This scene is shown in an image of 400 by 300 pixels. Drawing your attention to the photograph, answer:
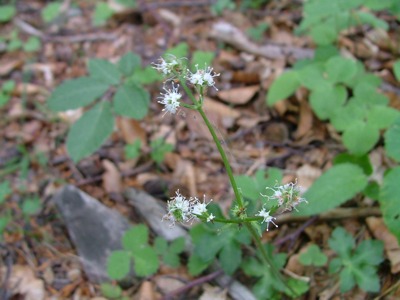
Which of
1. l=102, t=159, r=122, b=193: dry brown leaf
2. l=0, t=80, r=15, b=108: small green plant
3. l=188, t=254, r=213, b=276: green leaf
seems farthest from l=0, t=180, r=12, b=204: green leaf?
l=188, t=254, r=213, b=276: green leaf

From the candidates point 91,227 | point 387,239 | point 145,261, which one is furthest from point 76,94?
point 387,239

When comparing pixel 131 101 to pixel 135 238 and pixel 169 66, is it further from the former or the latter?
pixel 169 66

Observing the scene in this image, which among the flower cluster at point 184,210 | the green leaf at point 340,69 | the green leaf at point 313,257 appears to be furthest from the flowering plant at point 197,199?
the green leaf at point 340,69

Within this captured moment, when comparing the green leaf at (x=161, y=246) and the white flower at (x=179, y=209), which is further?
the green leaf at (x=161, y=246)

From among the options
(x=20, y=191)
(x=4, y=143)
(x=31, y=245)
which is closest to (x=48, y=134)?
(x=4, y=143)

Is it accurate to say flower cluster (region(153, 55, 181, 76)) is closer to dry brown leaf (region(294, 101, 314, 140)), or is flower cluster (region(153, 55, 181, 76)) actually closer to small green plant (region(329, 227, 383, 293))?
small green plant (region(329, 227, 383, 293))

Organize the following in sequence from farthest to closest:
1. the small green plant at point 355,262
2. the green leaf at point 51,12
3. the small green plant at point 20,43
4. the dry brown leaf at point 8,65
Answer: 1. the green leaf at point 51,12
2. the small green plant at point 20,43
3. the dry brown leaf at point 8,65
4. the small green plant at point 355,262

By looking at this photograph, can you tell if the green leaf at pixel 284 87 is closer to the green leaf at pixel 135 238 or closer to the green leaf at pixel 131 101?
the green leaf at pixel 131 101
